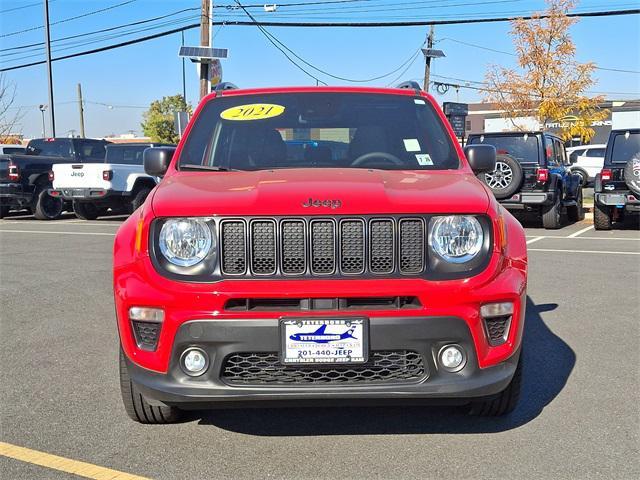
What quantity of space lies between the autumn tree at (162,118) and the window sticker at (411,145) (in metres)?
67.3

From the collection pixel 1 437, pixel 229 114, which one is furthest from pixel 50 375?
pixel 229 114

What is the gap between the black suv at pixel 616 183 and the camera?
13.0m

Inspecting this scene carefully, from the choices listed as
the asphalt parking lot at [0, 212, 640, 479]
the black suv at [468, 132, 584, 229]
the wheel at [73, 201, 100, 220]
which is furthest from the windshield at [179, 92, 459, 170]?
the wheel at [73, 201, 100, 220]

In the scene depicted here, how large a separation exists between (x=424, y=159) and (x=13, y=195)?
1478cm

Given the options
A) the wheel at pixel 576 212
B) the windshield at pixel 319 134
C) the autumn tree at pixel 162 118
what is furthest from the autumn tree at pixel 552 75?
the autumn tree at pixel 162 118

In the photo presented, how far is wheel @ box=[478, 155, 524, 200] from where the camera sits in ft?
42.2

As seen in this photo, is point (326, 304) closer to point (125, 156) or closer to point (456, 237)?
point (456, 237)

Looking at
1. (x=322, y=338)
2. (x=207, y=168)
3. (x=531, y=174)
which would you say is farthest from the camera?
(x=531, y=174)

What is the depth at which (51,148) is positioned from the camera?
18.9 meters

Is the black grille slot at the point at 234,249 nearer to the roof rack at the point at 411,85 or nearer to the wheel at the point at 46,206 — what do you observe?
the roof rack at the point at 411,85

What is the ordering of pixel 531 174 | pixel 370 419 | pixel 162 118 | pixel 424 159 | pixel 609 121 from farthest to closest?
pixel 162 118 < pixel 609 121 < pixel 531 174 < pixel 424 159 < pixel 370 419

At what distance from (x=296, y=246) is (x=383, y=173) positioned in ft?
2.98

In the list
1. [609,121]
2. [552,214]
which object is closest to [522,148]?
[552,214]

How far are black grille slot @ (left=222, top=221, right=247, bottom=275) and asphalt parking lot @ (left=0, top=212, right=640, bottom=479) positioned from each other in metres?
0.89
